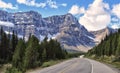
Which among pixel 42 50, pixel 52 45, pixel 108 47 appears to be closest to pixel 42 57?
pixel 42 50

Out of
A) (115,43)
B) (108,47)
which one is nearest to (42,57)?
(115,43)

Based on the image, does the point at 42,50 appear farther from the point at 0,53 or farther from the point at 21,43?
the point at 0,53

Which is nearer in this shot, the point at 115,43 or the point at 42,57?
the point at 42,57

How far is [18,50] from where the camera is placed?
9606 cm

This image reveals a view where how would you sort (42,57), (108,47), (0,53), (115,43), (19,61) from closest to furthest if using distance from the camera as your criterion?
(19,61)
(42,57)
(0,53)
(115,43)
(108,47)

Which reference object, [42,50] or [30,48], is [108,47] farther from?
[30,48]

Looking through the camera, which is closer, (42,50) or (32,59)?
(32,59)

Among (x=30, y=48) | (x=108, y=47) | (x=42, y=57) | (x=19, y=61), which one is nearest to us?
(x=30, y=48)

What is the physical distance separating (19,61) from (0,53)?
94.7ft

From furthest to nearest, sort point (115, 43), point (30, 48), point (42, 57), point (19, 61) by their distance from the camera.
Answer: point (115, 43) → point (42, 57) → point (19, 61) → point (30, 48)

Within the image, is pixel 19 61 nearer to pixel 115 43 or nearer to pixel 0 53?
pixel 0 53

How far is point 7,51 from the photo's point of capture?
122312 mm

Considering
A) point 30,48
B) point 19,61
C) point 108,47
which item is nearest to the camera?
point 30,48

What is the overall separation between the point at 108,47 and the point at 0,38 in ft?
174
